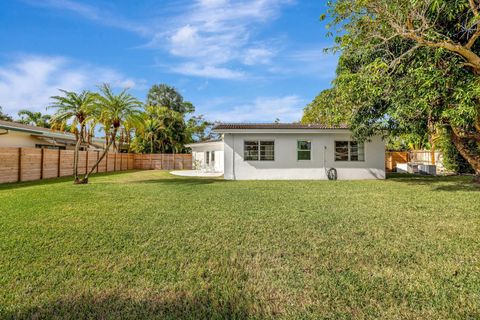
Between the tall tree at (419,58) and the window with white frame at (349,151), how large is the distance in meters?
4.73

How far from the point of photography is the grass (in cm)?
254

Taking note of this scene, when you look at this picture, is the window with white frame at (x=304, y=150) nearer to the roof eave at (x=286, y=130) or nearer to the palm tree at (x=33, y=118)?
the roof eave at (x=286, y=130)

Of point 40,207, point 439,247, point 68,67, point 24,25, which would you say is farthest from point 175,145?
point 439,247

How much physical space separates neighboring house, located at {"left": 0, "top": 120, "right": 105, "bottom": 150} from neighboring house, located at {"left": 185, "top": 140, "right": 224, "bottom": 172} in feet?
34.0

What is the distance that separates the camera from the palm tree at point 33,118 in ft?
98.8

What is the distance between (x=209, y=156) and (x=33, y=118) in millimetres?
24828

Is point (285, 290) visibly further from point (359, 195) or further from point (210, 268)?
point (359, 195)

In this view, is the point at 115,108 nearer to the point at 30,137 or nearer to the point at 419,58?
the point at 30,137

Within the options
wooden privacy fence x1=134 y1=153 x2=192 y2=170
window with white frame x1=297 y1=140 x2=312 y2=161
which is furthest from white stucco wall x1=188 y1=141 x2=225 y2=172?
window with white frame x1=297 y1=140 x2=312 y2=161

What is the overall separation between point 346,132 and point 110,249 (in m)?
13.8

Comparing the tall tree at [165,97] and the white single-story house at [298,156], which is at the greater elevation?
the tall tree at [165,97]

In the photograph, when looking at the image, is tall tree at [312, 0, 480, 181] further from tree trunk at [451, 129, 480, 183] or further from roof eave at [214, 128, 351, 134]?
roof eave at [214, 128, 351, 134]

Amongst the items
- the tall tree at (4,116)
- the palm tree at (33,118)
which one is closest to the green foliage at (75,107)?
the palm tree at (33,118)

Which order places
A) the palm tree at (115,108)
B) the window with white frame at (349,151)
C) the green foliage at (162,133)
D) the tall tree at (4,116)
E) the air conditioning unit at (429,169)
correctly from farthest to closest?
the tall tree at (4,116) → the green foliage at (162,133) → the air conditioning unit at (429,169) → the window with white frame at (349,151) → the palm tree at (115,108)
